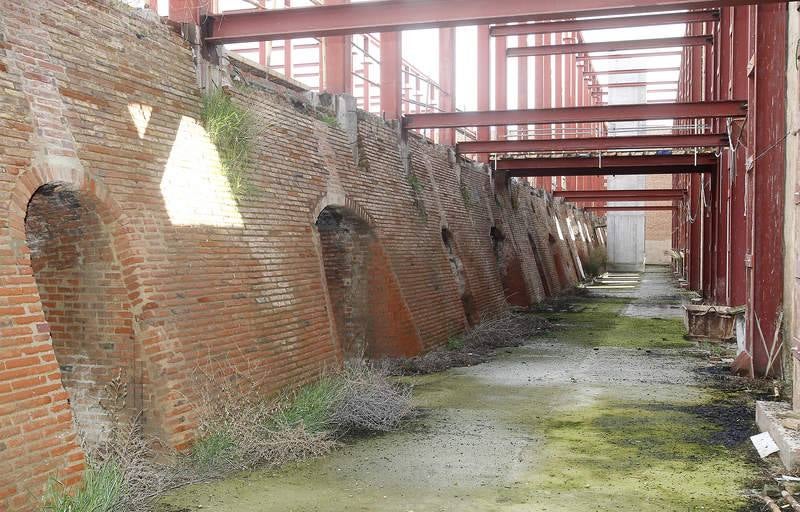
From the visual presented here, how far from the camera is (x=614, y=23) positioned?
15.7m

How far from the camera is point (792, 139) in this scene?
877cm

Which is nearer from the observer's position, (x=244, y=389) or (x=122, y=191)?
(x=122, y=191)

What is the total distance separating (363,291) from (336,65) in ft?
14.1

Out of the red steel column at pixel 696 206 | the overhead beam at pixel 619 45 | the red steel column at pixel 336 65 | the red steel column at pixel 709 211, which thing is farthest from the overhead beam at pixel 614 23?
the red steel column at pixel 336 65

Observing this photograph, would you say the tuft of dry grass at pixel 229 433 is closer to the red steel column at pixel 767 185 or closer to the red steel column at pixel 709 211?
the red steel column at pixel 767 185

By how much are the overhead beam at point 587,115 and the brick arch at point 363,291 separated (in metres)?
3.70

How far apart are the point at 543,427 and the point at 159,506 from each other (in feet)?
13.6

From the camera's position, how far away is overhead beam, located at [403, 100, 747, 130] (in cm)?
1343

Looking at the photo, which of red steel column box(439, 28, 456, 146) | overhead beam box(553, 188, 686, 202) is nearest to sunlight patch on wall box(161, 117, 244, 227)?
red steel column box(439, 28, 456, 146)

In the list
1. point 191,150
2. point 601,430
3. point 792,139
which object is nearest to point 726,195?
point 792,139

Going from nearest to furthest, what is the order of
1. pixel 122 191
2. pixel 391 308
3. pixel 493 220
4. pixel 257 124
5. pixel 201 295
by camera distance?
pixel 122 191 < pixel 201 295 < pixel 257 124 < pixel 391 308 < pixel 493 220

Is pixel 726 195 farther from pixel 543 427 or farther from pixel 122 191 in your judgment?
pixel 122 191

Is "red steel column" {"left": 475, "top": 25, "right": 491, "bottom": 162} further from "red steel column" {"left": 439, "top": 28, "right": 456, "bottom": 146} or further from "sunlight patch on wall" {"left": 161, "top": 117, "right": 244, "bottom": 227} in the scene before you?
"sunlight patch on wall" {"left": 161, "top": 117, "right": 244, "bottom": 227}

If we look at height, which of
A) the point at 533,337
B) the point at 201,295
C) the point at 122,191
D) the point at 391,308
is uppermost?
the point at 122,191
